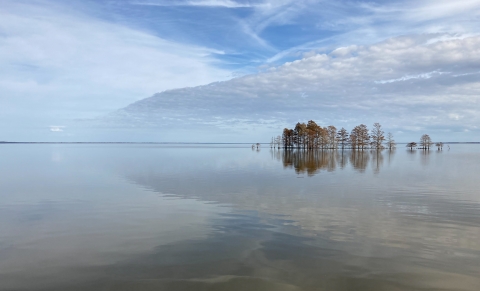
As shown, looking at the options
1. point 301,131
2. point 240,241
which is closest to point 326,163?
point 240,241

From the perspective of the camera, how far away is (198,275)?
689 cm

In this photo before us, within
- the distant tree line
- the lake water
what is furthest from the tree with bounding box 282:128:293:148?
the lake water

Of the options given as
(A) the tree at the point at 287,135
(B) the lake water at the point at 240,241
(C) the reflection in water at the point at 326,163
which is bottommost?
(B) the lake water at the point at 240,241

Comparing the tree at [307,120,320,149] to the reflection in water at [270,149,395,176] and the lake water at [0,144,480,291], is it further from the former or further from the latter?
the lake water at [0,144,480,291]

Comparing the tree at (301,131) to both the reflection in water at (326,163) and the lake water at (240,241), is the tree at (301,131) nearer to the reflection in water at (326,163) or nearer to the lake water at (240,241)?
the reflection in water at (326,163)

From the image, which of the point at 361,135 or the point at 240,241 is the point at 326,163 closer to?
the point at 240,241

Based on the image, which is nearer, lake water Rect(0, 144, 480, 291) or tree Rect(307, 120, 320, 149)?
lake water Rect(0, 144, 480, 291)

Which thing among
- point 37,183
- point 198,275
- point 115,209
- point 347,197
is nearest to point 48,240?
point 115,209

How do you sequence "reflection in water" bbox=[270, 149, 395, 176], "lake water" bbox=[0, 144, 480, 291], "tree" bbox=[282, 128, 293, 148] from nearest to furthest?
"lake water" bbox=[0, 144, 480, 291]
"reflection in water" bbox=[270, 149, 395, 176]
"tree" bbox=[282, 128, 293, 148]

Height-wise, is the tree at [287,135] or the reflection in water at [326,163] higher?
the tree at [287,135]

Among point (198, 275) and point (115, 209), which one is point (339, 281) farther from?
point (115, 209)

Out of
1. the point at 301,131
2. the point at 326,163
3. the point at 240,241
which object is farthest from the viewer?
the point at 301,131

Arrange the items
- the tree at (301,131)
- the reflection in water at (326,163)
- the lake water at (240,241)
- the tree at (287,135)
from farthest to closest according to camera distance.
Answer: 1. the tree at (287,135)
2. the tree at (301,131)
3. the reflection in water at (326,163)
4. the lake water at (240,241)

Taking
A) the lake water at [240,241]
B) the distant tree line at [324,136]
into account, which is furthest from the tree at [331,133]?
the lake water at [240,241]
